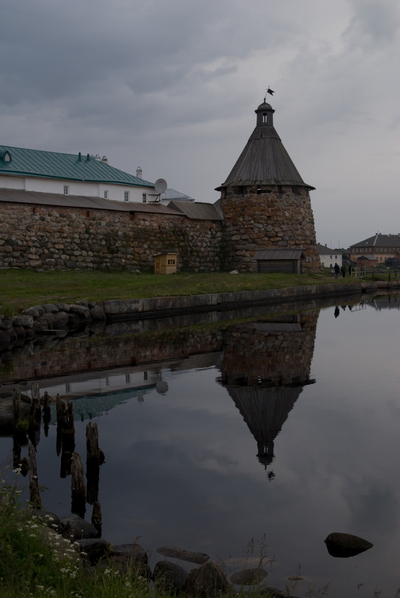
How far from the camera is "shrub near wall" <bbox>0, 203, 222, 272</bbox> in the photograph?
27.4m

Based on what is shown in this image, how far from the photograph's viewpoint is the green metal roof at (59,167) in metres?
31.0

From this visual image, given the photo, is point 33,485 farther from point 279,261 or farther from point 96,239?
point 279,261

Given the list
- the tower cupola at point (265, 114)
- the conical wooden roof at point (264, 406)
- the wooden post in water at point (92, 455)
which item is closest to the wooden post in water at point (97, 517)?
the wooden post in water at point (92, 455)

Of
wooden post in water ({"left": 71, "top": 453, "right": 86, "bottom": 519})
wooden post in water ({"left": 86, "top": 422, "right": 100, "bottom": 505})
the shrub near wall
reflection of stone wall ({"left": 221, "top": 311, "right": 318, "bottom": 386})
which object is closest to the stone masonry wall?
the shrub near wall

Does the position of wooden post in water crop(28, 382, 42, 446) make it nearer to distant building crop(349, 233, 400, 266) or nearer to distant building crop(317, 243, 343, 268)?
distant building crop(317, 243, 343, 268)

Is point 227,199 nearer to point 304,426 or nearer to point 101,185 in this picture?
point 101,185

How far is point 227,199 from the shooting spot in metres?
37.4

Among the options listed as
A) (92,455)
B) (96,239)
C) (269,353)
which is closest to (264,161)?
(96,239)

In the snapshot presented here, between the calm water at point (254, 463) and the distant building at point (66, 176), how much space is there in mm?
20048

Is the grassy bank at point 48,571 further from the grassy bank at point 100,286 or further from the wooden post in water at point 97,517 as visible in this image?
the grassy bank at point 100,286

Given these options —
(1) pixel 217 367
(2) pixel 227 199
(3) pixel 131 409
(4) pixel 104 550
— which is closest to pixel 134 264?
(2) pixel 227 199

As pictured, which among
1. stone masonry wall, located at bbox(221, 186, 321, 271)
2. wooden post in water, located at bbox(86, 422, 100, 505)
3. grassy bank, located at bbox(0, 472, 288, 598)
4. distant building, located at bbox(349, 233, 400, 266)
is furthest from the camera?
distant building, located at bbox(349, 233, 400, 266)

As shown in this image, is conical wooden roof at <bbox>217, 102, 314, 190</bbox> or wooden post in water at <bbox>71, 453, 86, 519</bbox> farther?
conical wooden roof at <bbox>217, 102, 314, 190</bbox>

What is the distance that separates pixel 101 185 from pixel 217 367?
22937 millimetres
